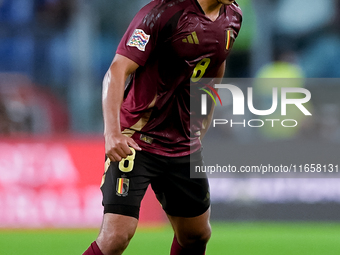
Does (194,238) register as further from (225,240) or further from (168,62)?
(225,240)

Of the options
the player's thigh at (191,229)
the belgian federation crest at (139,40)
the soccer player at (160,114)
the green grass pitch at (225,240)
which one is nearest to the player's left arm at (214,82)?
the soccer player at (160,114)

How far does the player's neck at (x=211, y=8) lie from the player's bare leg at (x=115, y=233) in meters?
1.29

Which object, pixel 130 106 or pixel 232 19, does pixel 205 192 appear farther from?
pixel 232 19

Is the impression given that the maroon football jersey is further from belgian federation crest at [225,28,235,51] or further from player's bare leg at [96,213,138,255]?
player's bare leg at [96,213,138,255]

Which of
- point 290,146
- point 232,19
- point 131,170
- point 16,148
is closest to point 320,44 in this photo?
point 290,146

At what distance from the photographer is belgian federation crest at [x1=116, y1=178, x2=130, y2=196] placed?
3.45 meters

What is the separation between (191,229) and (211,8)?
1.41 meters

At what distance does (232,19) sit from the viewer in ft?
12.2

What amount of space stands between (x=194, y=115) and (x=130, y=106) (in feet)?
1.43

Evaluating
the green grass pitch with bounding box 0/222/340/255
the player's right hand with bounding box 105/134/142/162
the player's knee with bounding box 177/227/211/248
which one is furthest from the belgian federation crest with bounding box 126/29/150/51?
the green grass pitch with bounding box 0/222/340/255

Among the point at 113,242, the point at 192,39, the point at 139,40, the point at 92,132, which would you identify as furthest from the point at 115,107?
the point at 92,132

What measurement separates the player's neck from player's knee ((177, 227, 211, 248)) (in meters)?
1.38

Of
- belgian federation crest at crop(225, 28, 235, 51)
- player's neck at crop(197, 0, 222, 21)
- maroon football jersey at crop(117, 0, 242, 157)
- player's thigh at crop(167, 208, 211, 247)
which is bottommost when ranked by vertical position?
player's thigh at crop(167, 208, 211, 247)

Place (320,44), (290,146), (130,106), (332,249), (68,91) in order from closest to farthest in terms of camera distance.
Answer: (130,106) → (332,249) → (290,146) → (68,91) → (320,44)
